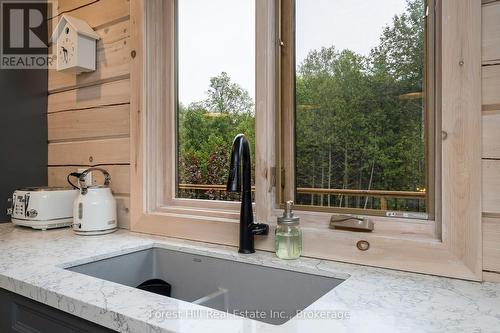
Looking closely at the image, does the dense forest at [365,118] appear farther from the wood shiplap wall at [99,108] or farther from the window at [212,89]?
the wood shiplap wall at [99,108]

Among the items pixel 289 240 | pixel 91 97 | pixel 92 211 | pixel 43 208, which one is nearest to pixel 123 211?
pixel 92 211

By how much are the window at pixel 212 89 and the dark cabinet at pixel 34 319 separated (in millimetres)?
722

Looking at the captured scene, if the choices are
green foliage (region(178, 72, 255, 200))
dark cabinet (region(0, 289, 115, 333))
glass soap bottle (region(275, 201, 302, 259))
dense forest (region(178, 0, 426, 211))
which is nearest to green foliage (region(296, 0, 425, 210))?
dense forest (region(178, 0, 426, 211))

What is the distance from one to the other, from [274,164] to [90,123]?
101 centimetres

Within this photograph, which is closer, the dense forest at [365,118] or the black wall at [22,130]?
the dense forest at [365,118]

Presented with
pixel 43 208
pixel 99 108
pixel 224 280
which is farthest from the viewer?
pixel 99 108

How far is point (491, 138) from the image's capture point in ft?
2.97

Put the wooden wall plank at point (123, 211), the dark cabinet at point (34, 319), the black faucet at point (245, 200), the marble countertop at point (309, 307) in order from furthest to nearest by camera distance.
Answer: the wooden wall plank at point (123, 211) → the black faucet at point (245, 200) → the dark cabinet at point (34, 319) → the marble countertop at point (309, 307)

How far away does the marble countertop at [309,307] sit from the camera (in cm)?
68

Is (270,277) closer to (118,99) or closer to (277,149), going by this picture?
(277,149)

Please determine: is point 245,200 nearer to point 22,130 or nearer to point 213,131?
point 213,131

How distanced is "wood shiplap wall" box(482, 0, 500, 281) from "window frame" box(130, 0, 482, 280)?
0.7 inches

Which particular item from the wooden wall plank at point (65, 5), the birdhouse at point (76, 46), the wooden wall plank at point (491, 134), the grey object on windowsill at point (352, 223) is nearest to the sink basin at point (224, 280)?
the grey object on windowsill at point (352, 223)

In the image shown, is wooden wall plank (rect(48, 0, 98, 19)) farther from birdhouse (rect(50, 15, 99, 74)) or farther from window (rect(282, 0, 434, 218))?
window (rect(282, 0, 434, 218))
